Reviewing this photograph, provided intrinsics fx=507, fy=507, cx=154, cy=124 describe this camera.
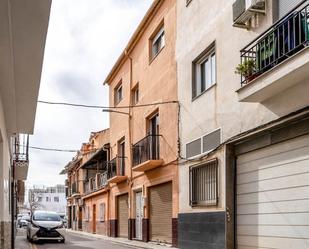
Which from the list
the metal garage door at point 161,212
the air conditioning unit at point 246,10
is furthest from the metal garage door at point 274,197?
the metal garage door at point 161,212

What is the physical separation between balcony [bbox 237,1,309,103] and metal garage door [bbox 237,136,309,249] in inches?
41.6

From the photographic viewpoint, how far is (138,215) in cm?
2175

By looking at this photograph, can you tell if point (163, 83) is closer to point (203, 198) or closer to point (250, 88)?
point (203, 198)

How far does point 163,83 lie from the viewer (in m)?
18.3

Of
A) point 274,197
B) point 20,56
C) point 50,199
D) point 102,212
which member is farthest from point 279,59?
point 50,199

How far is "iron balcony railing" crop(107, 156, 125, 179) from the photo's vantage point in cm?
2442

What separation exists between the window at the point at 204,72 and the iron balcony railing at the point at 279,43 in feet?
10.7

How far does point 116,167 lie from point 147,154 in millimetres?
5962

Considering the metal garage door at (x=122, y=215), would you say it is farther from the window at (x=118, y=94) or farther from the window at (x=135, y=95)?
the window at (x=118, y=94)

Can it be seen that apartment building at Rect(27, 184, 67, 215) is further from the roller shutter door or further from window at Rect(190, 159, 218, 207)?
the roller shutter door

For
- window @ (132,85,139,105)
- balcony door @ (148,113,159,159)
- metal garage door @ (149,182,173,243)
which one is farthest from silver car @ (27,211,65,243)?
balcony door @ (148,113,159,159)

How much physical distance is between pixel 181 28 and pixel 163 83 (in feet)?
8.80

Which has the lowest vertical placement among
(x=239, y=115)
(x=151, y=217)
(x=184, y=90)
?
(x=151, y=217)

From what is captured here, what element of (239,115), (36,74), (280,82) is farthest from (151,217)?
(36,74)
